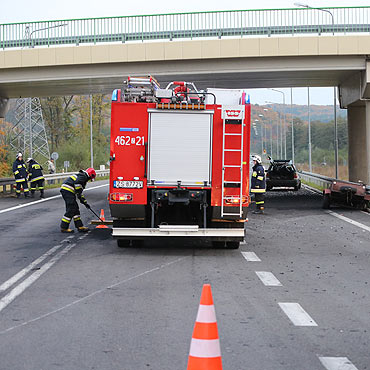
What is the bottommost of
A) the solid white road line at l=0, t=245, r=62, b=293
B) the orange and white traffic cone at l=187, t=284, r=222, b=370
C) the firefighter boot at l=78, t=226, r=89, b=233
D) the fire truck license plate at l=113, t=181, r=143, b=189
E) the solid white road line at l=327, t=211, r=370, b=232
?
the solid white road line at l=0, t=245, r=62, b=293

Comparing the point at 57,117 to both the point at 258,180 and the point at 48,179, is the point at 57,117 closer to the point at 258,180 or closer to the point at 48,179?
the point at 48,179

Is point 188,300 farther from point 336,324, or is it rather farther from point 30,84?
point 30,84

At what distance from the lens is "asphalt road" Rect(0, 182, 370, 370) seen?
5840 mm

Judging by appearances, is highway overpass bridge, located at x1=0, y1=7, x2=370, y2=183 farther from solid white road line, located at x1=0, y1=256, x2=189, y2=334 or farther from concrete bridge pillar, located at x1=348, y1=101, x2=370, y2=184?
solid white road line, located at x1=0, y1=256, x2=189, y2=334

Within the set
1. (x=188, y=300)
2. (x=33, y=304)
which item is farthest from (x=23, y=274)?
(x=188, y=300)

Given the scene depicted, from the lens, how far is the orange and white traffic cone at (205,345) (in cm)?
467

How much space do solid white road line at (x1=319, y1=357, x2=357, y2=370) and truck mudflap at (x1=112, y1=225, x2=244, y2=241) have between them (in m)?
6.61

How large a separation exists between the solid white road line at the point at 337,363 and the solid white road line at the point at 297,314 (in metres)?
1.25

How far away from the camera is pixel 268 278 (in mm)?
9883

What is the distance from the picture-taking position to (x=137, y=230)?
12.4 meters

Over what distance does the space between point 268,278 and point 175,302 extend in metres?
2.23

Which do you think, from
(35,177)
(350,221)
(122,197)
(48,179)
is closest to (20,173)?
(35,177)

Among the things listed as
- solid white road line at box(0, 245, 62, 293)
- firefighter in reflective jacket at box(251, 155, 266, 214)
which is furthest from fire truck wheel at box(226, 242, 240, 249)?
firefighter in reflective jacket at box(251, 155, 266, 214)

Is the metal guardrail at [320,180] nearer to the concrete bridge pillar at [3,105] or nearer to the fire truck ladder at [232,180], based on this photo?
the concrete bridge pillar at [3,105]
